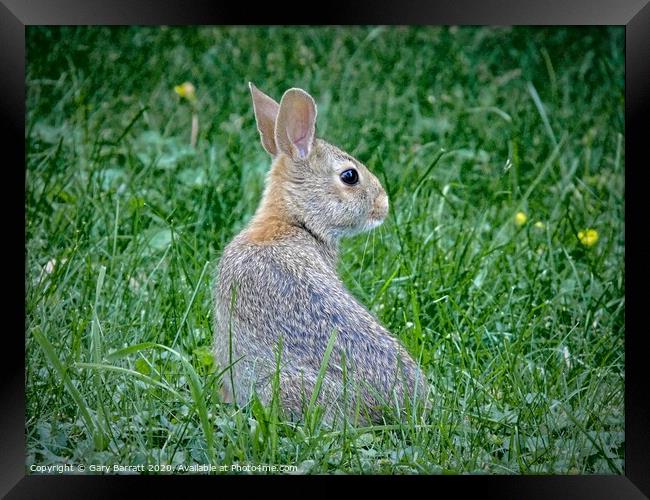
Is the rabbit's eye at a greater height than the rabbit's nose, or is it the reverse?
the rabbit's eye

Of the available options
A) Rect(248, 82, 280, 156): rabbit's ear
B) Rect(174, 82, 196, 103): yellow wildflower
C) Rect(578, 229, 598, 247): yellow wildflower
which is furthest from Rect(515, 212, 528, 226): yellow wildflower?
Rect(174, 82, 196, 103): yellow wildflower

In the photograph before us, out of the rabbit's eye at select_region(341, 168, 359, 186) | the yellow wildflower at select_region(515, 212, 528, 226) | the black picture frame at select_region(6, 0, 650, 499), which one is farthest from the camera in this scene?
the yellow wildflower at select_region(515, 212, 528, 226)

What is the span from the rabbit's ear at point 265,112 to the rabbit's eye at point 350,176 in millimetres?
301

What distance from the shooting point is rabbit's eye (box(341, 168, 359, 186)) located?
5551mm

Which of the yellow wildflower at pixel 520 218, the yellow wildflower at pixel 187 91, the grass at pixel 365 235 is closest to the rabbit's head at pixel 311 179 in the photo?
the grass at pixel 365 235

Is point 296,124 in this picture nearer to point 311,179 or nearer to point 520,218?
point 311,179

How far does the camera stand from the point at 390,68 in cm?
627

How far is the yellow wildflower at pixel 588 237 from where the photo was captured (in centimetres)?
561

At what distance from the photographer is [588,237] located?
5676 mm

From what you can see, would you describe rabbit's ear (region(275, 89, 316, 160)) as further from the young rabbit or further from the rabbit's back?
the rabbit's back

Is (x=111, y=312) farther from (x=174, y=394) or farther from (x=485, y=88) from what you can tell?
(x=485, y=88)

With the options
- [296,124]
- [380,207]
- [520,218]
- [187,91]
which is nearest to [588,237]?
[520,218]
